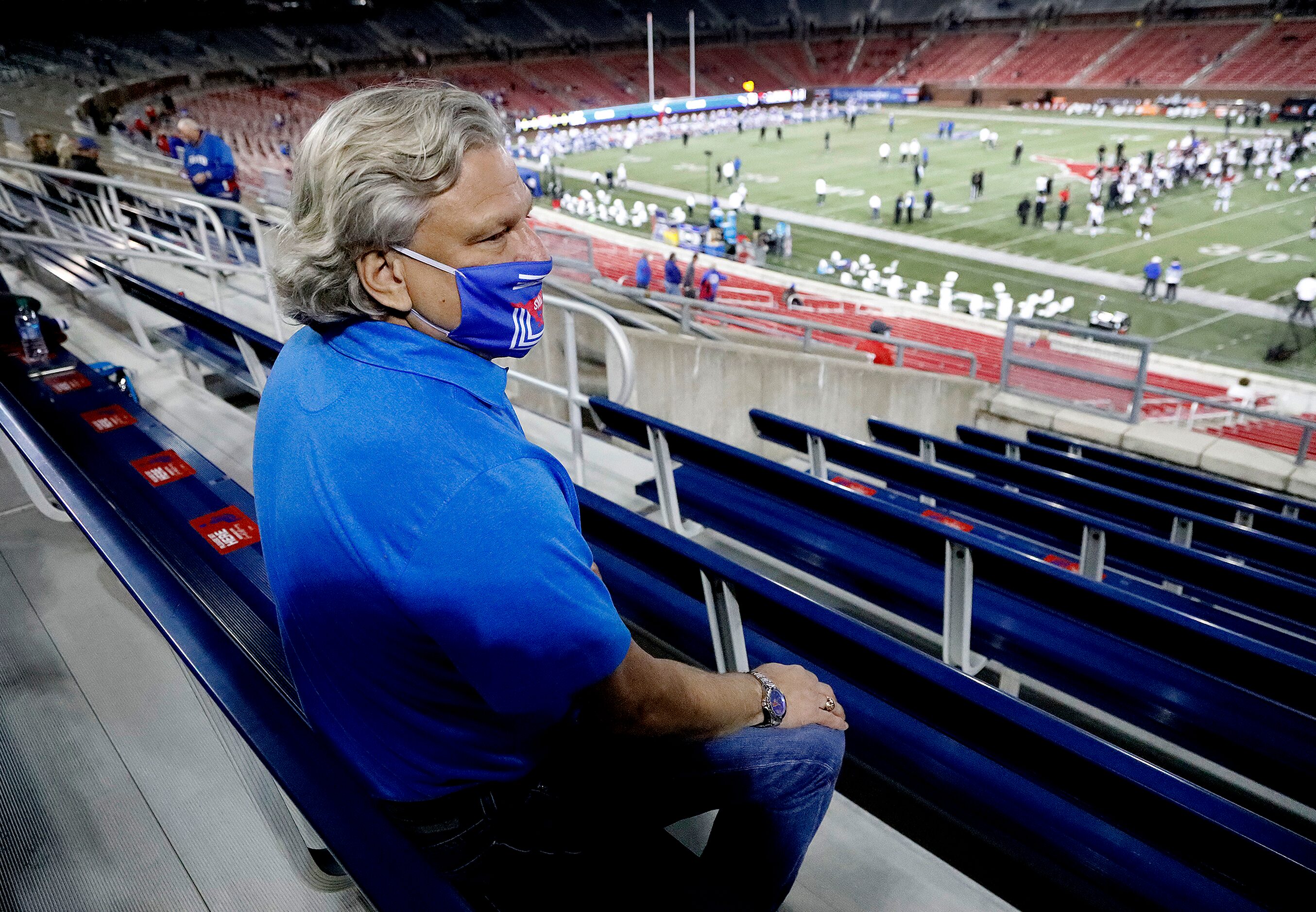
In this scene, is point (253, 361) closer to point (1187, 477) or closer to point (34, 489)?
point (34, 489)

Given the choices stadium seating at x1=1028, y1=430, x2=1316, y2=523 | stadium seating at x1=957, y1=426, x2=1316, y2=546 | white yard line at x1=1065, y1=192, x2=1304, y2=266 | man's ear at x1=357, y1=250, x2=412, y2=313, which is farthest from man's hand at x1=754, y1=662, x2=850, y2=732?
white yard line at x1=1065, y1=192, x2=1304, y2=266

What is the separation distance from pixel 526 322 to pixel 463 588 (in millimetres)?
582

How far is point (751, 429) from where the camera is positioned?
6.71 meters

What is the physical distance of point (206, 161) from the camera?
26.5ft

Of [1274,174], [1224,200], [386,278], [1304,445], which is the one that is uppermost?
[1274,174]

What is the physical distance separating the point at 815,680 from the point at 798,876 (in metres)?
0.60

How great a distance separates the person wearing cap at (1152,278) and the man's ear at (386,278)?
19699mm

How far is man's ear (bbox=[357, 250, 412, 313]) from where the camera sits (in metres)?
1.23

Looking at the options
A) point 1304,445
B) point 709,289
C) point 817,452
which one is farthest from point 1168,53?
point 817,452

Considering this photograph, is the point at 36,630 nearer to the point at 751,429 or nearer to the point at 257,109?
the point at 751,429

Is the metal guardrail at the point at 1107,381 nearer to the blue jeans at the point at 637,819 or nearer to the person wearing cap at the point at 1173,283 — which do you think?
the blue jeans at the point at 637,819

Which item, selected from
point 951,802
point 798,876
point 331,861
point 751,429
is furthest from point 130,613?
point 751,429

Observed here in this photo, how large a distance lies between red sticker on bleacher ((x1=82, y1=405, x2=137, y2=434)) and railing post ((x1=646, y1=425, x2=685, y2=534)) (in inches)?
78.1

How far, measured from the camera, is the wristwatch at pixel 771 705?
4.66ft
